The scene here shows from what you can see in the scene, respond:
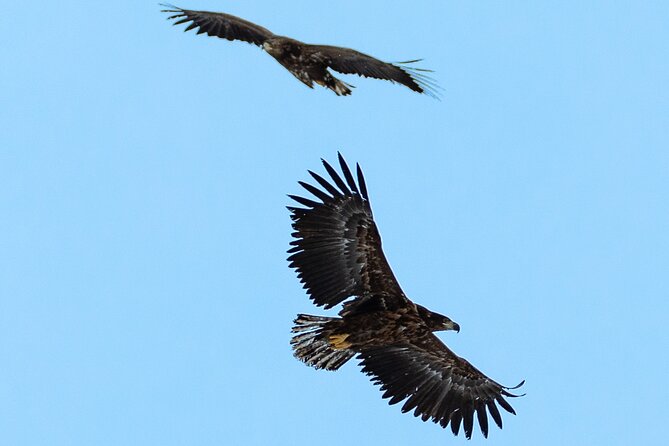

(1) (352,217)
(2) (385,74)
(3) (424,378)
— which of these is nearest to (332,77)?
(2) (385,74)

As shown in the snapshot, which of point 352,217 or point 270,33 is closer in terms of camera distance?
point 352,217

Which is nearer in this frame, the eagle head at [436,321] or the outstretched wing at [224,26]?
the eagle head at [436,321]

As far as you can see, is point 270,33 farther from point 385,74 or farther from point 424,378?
point 424,378

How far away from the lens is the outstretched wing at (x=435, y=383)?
14062 millimetres

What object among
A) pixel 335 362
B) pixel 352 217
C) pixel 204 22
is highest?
pixel 204 22

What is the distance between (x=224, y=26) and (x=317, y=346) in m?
4.59

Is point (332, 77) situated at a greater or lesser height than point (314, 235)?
greater

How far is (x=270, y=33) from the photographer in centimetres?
1605

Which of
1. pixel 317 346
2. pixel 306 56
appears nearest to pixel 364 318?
pixel 317 346

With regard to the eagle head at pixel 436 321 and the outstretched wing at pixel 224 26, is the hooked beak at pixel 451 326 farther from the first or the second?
the outstretched wing at pixel 224 26

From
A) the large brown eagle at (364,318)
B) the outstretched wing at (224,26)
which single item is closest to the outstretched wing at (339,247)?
the large brown eagle at (364,318)

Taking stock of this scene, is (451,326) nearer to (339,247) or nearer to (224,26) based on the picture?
(339,247)

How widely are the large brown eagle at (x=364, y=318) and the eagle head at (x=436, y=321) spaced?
11mm

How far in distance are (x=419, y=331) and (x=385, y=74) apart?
3.49 m
